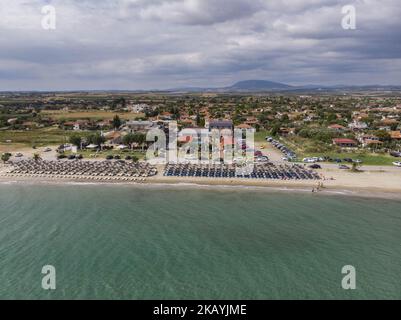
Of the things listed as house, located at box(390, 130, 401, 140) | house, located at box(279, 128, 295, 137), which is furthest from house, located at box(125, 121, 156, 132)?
house, located at box(390, 130, 401, 140)

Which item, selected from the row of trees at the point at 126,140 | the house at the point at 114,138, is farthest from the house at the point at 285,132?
the house at the point at 114,138

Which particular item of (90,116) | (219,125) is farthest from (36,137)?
(90,116)

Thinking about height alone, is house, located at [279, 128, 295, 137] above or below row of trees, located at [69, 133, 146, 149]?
above

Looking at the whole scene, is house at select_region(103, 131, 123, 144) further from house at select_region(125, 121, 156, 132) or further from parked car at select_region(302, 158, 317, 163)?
parked car at select_region(302, 158, 317, 163)

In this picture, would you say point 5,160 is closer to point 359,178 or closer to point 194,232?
point 194,232

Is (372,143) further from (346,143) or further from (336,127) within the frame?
(336,127)
